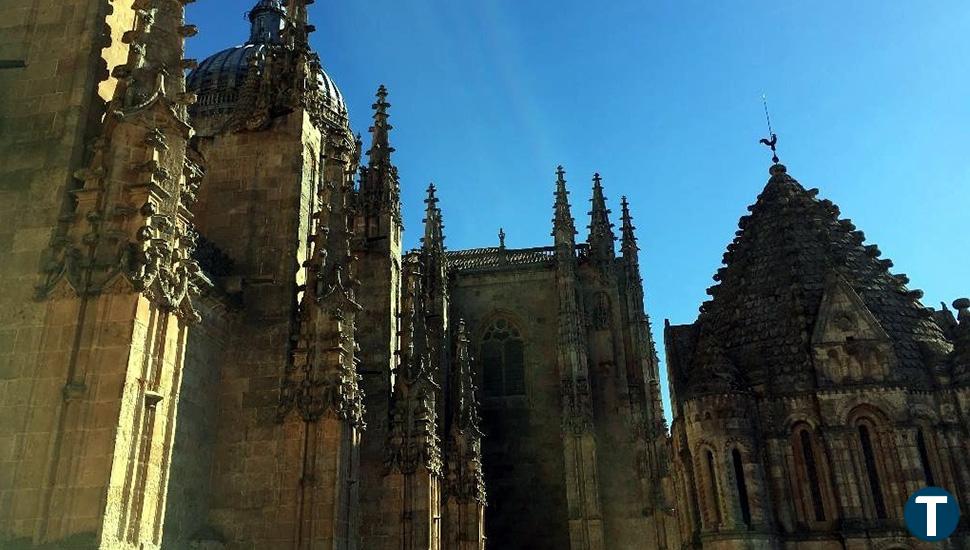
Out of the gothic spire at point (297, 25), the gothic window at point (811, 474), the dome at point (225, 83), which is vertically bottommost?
the gothic window at point (811, 474)

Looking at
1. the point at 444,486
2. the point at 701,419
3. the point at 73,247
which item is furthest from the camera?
the point at 444,486

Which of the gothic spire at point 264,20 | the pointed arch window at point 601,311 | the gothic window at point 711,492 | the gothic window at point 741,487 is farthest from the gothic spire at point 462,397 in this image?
the gothic spire at point 264,20

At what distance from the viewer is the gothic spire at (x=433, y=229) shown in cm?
2783

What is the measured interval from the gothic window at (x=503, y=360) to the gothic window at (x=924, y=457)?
733 inches

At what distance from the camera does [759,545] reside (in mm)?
11750

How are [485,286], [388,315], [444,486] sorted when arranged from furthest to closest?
[485,286]
[444,486]
[388,315]

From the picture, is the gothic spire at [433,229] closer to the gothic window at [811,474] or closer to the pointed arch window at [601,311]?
the pointed arch window at [601,311]

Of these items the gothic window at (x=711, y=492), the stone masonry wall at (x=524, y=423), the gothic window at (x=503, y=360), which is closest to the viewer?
the gothic window at (x=711, y=492)

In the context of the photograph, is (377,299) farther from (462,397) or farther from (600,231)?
(600,231)

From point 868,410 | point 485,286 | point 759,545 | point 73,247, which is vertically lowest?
point 759,545

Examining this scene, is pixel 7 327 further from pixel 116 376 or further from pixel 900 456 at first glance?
pixel 900 456

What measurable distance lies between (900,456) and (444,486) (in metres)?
11.3

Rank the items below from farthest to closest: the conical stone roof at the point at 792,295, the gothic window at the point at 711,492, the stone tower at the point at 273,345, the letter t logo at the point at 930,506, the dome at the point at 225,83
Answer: the dome at the point at 225,83
the conical stone roof at the point at 792,295
the gothic window at the point at 711,492
the letter t logo at the point at 930,506
the stone tower at the point at 273,345

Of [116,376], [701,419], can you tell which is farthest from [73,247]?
[701,419]
